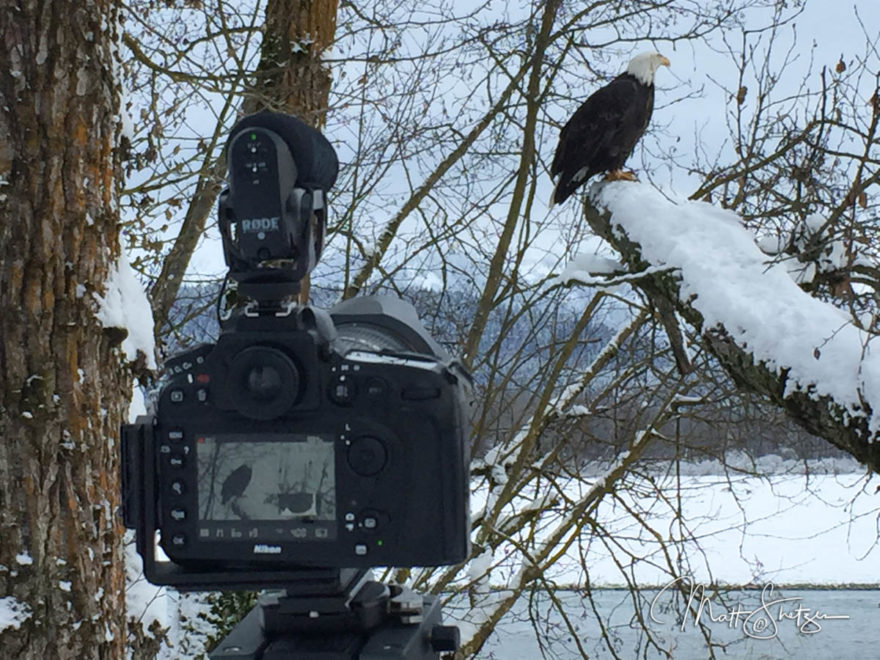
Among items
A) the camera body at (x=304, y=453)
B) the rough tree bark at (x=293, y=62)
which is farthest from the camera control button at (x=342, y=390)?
the rough tree bark at (x=293, y=62)

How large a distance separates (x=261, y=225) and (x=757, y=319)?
2.19m

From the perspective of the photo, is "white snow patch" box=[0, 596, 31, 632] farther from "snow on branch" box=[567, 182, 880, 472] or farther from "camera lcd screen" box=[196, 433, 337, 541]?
"snow on branch" box=[567, 182, 880, 472]

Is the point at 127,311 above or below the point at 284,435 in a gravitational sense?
above

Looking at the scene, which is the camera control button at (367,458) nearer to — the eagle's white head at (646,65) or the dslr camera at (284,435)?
the dslr camera at (284,435)

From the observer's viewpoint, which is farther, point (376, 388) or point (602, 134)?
point (602, 134)

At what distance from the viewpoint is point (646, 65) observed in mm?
4598

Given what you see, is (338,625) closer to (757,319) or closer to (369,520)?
(369,520)

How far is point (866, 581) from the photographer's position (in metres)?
10.4

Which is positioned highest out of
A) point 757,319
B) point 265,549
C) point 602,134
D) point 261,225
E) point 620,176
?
point 602,134

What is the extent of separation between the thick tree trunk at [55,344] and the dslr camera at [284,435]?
3.34ft

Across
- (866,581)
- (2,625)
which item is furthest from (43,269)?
(866,581)

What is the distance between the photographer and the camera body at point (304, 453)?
0.94 metres

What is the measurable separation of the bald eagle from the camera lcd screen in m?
3.28

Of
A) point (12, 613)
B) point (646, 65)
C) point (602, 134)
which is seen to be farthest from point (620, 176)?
point (12, 613)
